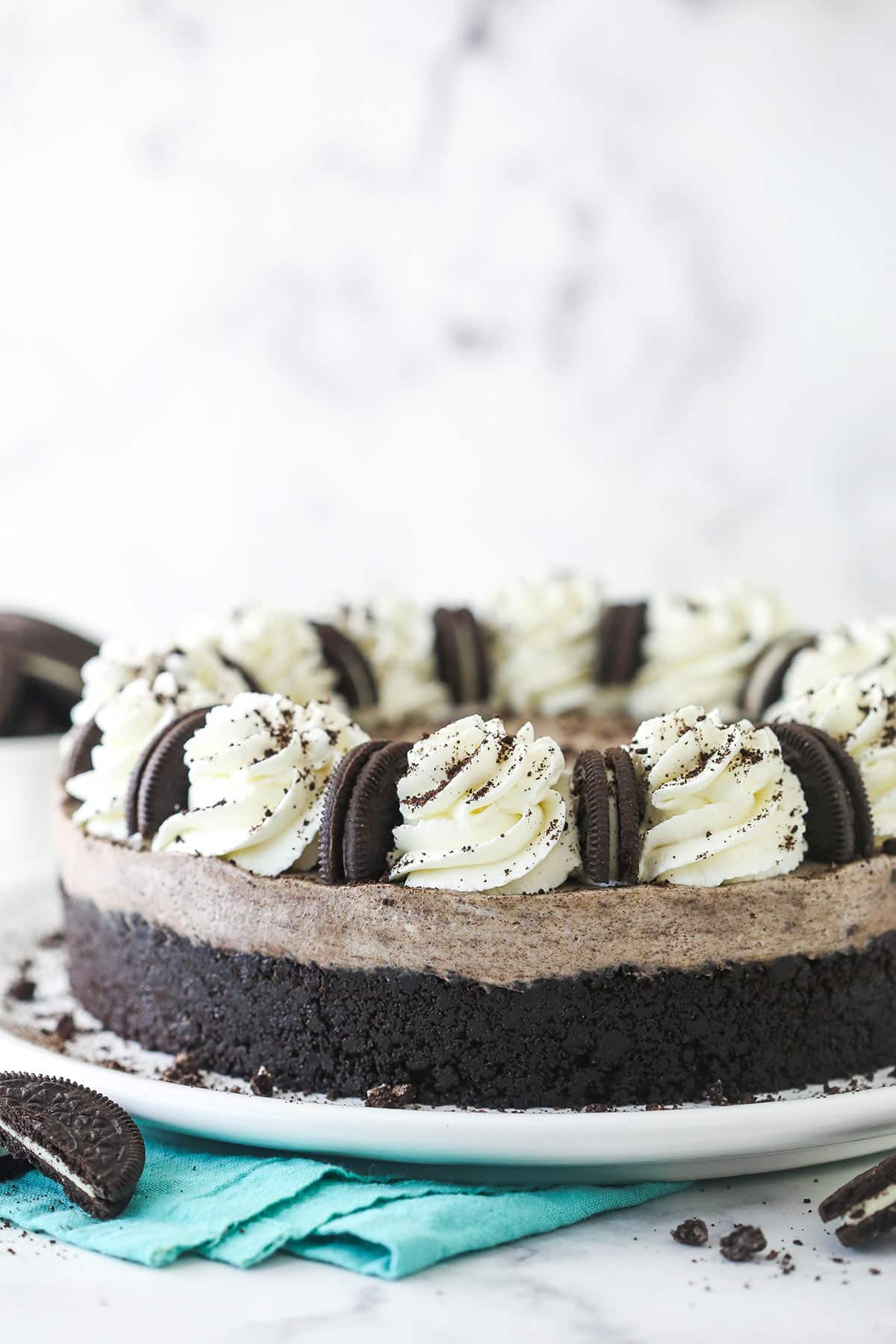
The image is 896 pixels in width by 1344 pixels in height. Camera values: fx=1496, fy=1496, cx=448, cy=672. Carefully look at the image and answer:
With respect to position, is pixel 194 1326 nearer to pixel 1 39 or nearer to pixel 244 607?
pixel 244 607

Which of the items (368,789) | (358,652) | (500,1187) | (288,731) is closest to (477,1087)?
Result: (500,1187)

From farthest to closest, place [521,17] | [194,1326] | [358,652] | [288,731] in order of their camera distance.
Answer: [521,17]
[358,652]
[288,731]
[194,1326]

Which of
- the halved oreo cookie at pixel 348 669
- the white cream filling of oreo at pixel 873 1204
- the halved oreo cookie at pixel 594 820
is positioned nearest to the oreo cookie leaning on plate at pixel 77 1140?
the halved oreo cookie at pixel 594 820

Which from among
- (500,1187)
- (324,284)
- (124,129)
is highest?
(124,129)

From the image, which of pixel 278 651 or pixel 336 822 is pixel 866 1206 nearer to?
pixel 336 822

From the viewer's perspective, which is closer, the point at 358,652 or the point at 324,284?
the point at 358,652

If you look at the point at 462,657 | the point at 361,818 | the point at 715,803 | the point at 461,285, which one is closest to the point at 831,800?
the point at 715,803

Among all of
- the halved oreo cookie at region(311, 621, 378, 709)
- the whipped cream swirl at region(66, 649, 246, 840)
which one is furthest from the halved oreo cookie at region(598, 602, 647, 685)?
the whipped cream swirl at region(66, 649, 246, 840)
